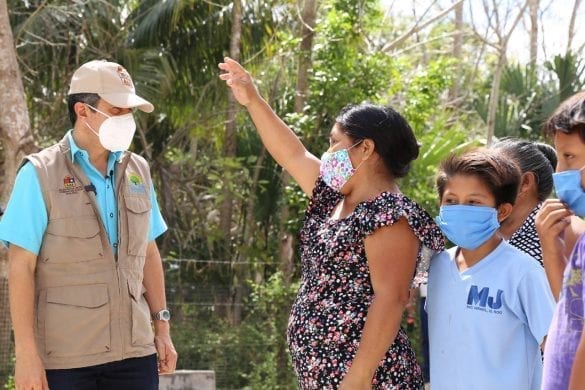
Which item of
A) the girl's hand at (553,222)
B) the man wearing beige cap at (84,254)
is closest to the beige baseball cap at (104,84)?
the man wearing beige cap at (84,254)

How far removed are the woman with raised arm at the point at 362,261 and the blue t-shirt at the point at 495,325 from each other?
0.15 m

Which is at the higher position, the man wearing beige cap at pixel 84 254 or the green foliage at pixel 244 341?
the man wearing beige cap at pixel 84 254

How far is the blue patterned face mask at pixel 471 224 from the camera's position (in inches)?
132

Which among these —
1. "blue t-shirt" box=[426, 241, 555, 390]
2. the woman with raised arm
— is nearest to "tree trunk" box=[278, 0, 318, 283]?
the woman with raised arm

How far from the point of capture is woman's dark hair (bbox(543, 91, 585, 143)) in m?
2.55

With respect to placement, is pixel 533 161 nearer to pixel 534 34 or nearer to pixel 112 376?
pixel 112 376

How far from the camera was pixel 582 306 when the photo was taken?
94.0 inches

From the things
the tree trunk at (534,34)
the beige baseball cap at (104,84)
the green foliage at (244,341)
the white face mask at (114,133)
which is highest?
the tree trunk at (534,34)

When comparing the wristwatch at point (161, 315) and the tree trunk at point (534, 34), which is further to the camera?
the tree trunk at point (534, 34)

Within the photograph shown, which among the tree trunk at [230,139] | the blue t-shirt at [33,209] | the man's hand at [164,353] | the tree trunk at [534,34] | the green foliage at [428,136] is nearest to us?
the blue t-shirt at [33,209]

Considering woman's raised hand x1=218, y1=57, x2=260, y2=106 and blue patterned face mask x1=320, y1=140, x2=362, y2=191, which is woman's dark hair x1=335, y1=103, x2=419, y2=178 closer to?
blue patterned face mask x1=320, y1=140, x2=362, y2=191

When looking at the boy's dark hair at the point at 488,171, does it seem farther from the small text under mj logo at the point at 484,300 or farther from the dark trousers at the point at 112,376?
the dark trousers at the point at 112,376

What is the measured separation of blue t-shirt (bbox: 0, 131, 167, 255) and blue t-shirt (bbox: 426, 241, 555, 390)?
53.6 inches

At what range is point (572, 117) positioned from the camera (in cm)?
257
